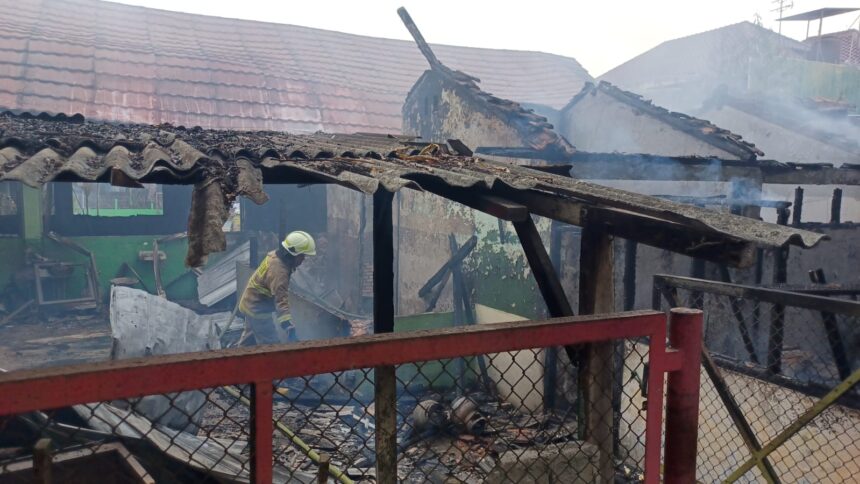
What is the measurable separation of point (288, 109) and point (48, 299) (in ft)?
20.8

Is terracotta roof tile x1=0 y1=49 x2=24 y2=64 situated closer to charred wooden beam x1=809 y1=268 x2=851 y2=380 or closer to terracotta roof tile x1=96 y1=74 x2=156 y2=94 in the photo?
terracotta roof tile x1=96 y1=74 x2=156 y2=94

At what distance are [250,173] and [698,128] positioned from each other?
8910mm

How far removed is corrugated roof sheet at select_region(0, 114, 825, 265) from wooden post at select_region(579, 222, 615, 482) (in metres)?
0.25

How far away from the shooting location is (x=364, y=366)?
1.95 m

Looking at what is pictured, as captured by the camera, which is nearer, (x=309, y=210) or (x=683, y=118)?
(x=683, y=118)

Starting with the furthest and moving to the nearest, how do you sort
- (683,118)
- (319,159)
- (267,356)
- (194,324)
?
(683,118) → (194,324) → (319,159) → (267,356)

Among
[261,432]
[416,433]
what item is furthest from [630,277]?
[261,432]

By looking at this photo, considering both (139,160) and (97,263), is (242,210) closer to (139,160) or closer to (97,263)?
(97,263)

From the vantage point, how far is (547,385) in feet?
23.5

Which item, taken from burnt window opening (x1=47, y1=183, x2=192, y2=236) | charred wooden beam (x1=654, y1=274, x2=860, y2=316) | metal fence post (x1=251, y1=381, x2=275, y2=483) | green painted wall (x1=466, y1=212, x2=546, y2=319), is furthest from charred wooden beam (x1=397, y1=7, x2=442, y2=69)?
metal fence post (x1=251, y1=381, x2=275, y2=483)

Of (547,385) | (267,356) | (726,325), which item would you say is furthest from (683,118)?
(267,356)

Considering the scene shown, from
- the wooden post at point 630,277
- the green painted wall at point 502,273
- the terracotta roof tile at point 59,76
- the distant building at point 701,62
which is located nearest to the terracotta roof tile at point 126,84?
the terracotta roof tile at point 59,76

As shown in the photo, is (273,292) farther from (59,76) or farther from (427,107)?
(59,76)

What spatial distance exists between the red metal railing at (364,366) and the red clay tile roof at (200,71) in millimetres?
11493
